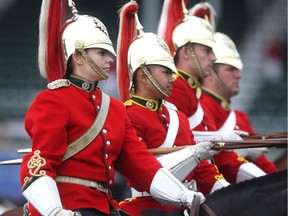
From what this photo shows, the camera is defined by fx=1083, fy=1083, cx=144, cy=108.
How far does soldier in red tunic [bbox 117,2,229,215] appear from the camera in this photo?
6.49m

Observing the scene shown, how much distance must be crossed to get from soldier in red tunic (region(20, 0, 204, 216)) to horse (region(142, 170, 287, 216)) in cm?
10

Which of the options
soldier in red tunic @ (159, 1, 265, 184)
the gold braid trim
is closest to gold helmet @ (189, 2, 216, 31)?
soldier in red tunic @ (159, 1, 265, 184)

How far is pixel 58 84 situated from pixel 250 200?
1186 mm

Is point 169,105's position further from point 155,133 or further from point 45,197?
point 45,197

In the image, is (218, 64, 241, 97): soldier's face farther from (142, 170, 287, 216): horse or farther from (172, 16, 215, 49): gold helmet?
(142, 170, 287, 216): horse

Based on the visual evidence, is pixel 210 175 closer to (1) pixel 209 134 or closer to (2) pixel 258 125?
(1) pixel 209 134

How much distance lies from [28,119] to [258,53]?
1158cm

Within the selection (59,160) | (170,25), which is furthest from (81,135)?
(170,25)

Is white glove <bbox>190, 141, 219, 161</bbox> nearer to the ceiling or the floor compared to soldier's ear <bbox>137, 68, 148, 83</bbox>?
nearer to the floor

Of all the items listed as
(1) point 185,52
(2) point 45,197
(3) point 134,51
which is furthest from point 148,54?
(2) point 45,197

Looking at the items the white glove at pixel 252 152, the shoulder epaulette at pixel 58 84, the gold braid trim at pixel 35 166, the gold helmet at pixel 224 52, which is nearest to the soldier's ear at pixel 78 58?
the shoulder epaulette at pixel 58 84

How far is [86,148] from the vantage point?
18.6ft

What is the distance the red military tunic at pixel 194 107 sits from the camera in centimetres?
749

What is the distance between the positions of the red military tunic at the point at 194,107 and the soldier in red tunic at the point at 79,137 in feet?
4.89
